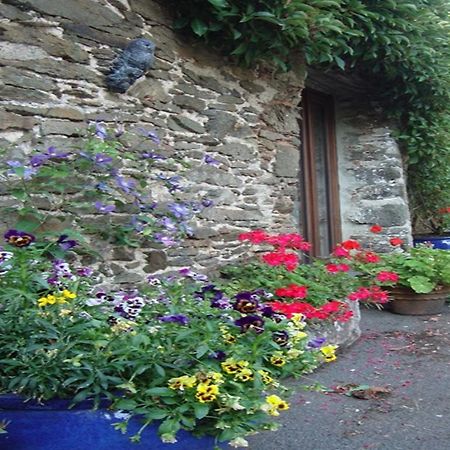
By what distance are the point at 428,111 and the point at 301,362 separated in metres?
4.55

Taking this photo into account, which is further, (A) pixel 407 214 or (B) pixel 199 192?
(A) pixel 407 214

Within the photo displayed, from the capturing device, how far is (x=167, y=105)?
354 centimetres

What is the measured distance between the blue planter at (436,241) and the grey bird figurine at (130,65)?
161 inches

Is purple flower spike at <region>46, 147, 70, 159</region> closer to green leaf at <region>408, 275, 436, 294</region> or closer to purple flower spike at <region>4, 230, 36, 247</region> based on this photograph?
purple flower spike at <region>4, 230, 36, 247</region>

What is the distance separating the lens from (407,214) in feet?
19.4

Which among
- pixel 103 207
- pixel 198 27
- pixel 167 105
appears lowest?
pixel 103 207

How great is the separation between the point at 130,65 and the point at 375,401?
2.22 m

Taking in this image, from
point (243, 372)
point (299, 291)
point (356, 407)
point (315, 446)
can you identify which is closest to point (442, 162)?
point (299, 291)

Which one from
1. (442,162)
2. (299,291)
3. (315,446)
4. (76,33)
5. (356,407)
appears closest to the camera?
(315,446)

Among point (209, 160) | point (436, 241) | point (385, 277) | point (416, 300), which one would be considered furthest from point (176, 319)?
point (436, 241)

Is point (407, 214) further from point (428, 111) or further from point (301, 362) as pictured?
point (301, 362)

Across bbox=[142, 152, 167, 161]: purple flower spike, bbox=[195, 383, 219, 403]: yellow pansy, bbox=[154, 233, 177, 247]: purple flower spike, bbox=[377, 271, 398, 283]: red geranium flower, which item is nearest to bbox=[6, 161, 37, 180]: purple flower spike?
bbox=[142, 152, 167, 161]: purple flower spike

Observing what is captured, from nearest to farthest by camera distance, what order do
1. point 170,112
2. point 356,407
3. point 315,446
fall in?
point 315,446, point 356,407, point 170,112

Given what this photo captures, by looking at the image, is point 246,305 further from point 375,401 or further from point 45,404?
point 375,401
